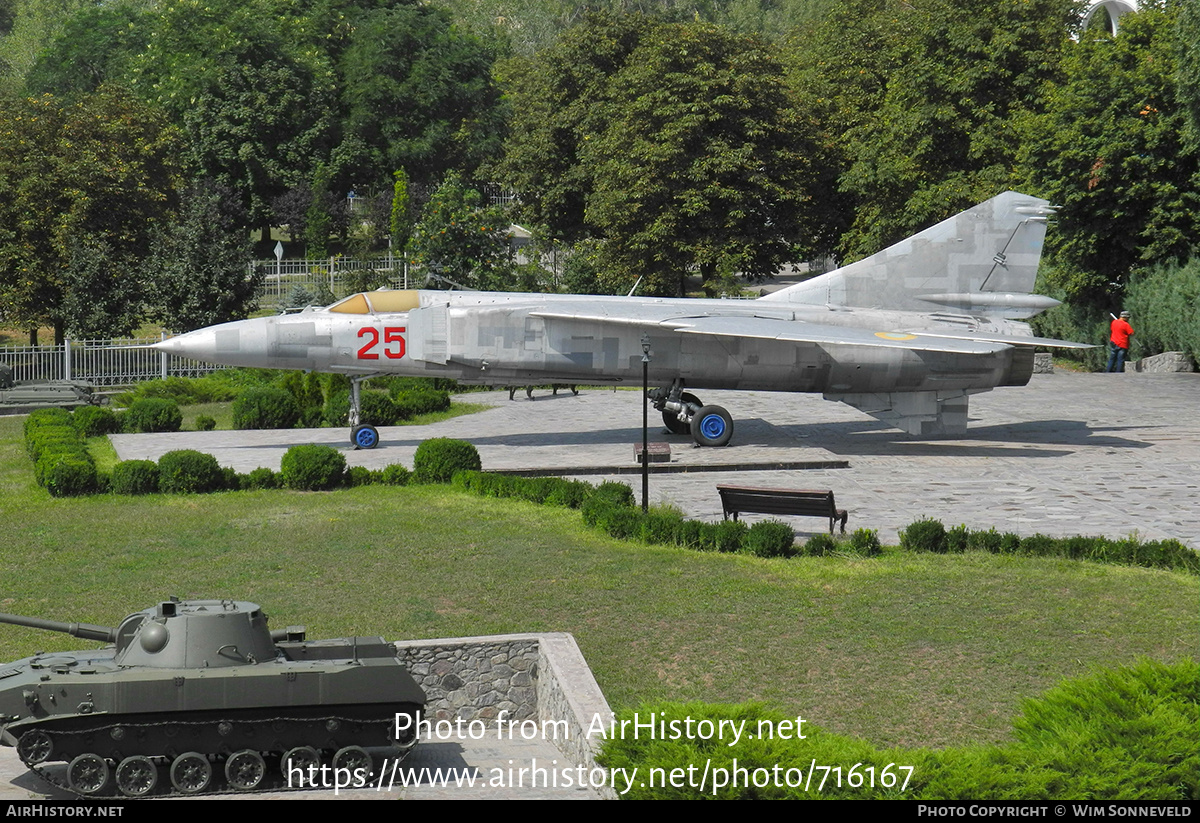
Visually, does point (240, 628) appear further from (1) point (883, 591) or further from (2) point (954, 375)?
(2) point (954, 375)

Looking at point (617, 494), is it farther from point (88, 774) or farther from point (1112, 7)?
point (1112, 7)

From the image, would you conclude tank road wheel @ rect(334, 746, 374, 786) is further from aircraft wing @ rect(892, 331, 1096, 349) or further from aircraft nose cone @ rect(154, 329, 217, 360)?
aircraft wing @ rect(892, 331, 1096, 349)

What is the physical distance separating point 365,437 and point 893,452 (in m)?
10.6

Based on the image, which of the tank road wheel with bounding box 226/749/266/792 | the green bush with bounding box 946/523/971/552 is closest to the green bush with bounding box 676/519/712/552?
A: the green bush with bounding box 946/523/971/552

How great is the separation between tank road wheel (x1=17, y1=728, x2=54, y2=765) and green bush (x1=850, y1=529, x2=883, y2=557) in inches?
416

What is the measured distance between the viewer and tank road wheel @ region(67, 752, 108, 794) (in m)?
10.2

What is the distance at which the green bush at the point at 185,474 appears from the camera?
2159 centimetres

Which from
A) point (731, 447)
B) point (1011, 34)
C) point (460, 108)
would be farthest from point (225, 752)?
point (460, 108)

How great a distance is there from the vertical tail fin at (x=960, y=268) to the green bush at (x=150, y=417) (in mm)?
13617

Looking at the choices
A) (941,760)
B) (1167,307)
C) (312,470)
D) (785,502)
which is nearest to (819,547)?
(785,502)

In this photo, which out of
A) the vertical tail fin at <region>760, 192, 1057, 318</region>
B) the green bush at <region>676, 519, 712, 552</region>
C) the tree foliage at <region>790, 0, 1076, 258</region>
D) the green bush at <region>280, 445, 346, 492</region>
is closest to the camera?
the green bush at <region>676, 519, 712, 552</region>

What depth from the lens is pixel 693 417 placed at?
2594cm

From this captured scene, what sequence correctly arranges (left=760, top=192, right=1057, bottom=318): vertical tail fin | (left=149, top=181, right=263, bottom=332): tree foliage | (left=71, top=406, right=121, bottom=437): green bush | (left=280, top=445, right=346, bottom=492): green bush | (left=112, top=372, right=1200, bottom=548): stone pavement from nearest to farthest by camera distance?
(left=112, top=372, right=1200, bottom=548): stone pavement < (left=280, top=445, right=346, bottom=492): green bush < (left=760, top=192, right=1057, bottom=318): vertical tail fin < (left=71, top=406, right=121, bottom=437): green bush < (left=149, top=181, right=263, bottom=332): tree foliage
